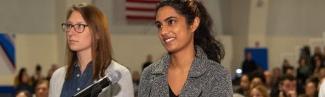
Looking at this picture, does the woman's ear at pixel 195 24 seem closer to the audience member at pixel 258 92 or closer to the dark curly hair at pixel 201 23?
the dark curly hair at pixel 201 23

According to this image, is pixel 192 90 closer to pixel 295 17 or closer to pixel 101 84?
pixel 101 84

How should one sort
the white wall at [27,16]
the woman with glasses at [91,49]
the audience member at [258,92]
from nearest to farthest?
the woman with glasses at [91,49]
the audience member at [258,92]
the white wall at [27,16]

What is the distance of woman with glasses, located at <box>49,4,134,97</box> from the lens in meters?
2.69

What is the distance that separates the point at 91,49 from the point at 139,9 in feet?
42.1

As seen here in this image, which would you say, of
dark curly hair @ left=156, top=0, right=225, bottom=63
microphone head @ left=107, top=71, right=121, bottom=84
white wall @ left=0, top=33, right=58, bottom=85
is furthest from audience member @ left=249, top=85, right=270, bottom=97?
white wall @ left=0, top=33, right=58, bottom=85

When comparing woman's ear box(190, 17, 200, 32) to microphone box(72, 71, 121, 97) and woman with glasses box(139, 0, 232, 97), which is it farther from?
microphone box(72, 71, 121, 97)

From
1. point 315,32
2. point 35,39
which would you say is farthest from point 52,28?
point 315,32

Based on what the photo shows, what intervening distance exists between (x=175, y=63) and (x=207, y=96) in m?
0.19

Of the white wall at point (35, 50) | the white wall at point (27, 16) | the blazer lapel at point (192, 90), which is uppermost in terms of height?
the blazer lapel at point (192, 90)

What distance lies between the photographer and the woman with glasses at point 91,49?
2.69 meters

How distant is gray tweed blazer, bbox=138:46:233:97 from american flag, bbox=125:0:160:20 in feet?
41.8

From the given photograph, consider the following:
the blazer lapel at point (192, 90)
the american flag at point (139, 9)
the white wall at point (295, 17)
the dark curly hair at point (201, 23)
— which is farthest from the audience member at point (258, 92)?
the white wall at point (295, 17)

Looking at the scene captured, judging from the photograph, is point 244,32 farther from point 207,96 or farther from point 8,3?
point 207,96

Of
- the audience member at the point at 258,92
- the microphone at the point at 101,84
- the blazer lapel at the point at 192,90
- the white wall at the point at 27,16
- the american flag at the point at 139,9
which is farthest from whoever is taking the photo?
the american flag at the point at 139,9
